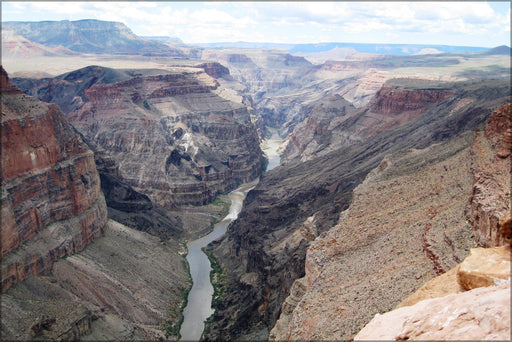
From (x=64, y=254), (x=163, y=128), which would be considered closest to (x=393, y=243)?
(x=64, y=254)

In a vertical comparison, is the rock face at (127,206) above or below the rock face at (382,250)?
below

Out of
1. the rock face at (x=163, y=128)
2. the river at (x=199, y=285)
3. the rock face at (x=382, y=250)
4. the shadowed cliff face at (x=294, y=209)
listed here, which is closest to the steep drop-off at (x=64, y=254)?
the river at (x=199, y=285)

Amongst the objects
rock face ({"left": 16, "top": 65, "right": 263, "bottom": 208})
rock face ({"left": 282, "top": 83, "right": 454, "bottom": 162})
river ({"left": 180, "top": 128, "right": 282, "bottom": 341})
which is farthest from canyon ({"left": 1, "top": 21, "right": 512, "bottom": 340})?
river ({"left": 180, "top": 128, "right": 282, "bottom": 341})

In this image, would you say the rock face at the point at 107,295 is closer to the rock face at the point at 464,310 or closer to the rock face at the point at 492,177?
the rock face at the point at 464,310

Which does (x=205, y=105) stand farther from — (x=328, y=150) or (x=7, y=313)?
(x=7, y=313)

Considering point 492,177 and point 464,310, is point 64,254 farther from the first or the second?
point 464,310

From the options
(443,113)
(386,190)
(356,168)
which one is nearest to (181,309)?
(386,190)
